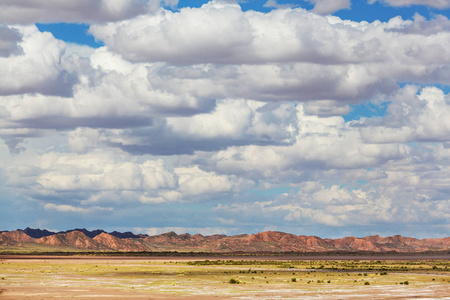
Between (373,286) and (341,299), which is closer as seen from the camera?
(341,299)

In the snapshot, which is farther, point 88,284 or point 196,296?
point 88,284

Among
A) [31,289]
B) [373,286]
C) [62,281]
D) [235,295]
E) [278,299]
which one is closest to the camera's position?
[278,299]

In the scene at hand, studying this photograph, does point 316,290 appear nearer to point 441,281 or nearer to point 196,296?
point 196,296

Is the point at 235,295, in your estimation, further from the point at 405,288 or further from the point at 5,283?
the point at 5,283

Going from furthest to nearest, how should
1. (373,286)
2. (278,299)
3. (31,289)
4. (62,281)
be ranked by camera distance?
(62,281)
(373,286)
(31,289)
(278,299)

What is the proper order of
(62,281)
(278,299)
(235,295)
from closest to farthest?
(278,299)
(235,295)
(62,281)

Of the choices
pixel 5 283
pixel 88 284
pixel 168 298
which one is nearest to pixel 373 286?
pixel 168 298

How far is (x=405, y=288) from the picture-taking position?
8450 cm

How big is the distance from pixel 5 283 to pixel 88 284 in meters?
11.6

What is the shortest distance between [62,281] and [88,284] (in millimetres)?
7439

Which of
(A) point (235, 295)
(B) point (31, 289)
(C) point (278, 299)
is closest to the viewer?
(C) point (278, 299)

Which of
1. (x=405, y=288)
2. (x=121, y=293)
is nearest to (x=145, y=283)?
(x=121, y=293)

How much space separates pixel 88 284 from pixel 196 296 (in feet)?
77.0

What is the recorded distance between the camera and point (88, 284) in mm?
90125
